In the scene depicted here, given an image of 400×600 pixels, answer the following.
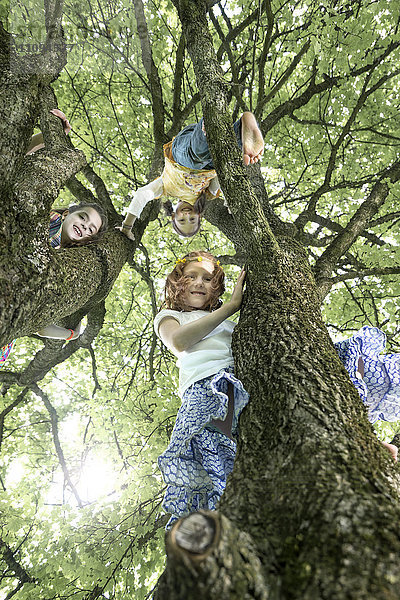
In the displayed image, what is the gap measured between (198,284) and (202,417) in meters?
1.17

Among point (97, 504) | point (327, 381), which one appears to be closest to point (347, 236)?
point (327, 381)

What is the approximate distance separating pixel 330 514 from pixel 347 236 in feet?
9.35

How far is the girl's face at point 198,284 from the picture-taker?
2697mm

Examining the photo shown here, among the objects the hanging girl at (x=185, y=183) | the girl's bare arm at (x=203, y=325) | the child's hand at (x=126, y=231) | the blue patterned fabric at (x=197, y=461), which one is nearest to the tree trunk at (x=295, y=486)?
the girl's bare arm at (x=203, y=325)

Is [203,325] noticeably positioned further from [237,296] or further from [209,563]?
[209,563]

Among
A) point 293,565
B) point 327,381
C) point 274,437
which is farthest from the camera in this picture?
point 327,381

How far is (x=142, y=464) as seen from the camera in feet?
15.2

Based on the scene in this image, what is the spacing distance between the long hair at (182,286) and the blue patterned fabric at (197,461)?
99 centimetres

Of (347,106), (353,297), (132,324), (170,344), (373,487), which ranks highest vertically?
(347,106)

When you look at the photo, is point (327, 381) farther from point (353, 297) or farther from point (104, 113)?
point (104, 113)

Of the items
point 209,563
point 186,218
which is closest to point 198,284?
point 186,218

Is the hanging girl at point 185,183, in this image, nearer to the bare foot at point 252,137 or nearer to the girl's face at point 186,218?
the girl's face at point 186,218

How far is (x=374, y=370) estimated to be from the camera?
2.24 meters

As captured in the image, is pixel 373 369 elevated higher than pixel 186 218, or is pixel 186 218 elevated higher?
pixel 186 218
